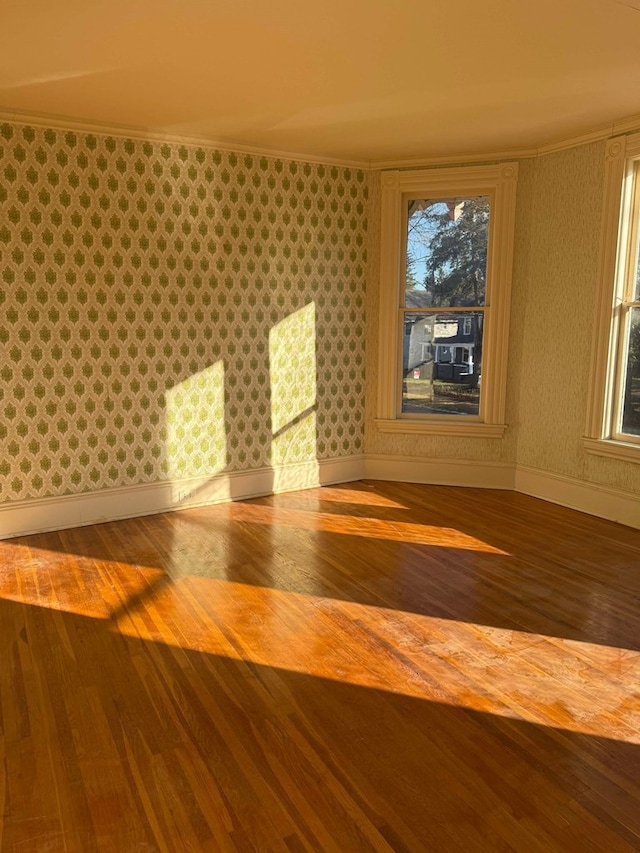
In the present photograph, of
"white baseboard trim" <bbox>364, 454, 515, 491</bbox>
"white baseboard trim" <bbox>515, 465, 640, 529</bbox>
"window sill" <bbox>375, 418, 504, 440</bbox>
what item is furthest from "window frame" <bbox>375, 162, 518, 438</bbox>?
"white baseboard trim" <bbox>515, 465, 640, 529</bbox>

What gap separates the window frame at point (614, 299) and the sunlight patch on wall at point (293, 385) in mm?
2129

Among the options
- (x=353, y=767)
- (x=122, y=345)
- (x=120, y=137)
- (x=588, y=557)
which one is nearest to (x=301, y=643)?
(x=353, y=767)

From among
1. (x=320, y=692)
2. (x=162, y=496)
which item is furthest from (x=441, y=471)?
(x=320, y=692)

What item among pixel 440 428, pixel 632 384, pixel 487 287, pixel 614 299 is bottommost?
pixel 440 428

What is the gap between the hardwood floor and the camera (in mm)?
1907

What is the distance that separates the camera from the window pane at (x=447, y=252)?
5.32 meters

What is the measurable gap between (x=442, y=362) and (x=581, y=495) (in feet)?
5.02

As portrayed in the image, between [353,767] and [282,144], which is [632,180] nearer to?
[282,144]

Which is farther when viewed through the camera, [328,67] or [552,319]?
[552,319]

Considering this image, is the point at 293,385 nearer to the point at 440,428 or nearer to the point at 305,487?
the point at 305,487

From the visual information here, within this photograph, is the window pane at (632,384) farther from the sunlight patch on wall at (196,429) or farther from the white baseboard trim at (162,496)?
the sunlight patch on wall at (196,429)

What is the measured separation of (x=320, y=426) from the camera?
5.57m

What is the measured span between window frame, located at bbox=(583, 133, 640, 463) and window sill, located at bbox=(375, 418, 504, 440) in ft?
2.68

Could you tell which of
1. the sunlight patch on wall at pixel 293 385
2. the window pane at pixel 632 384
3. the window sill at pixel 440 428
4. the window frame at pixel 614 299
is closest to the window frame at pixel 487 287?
the window sill at pixel 440 428
